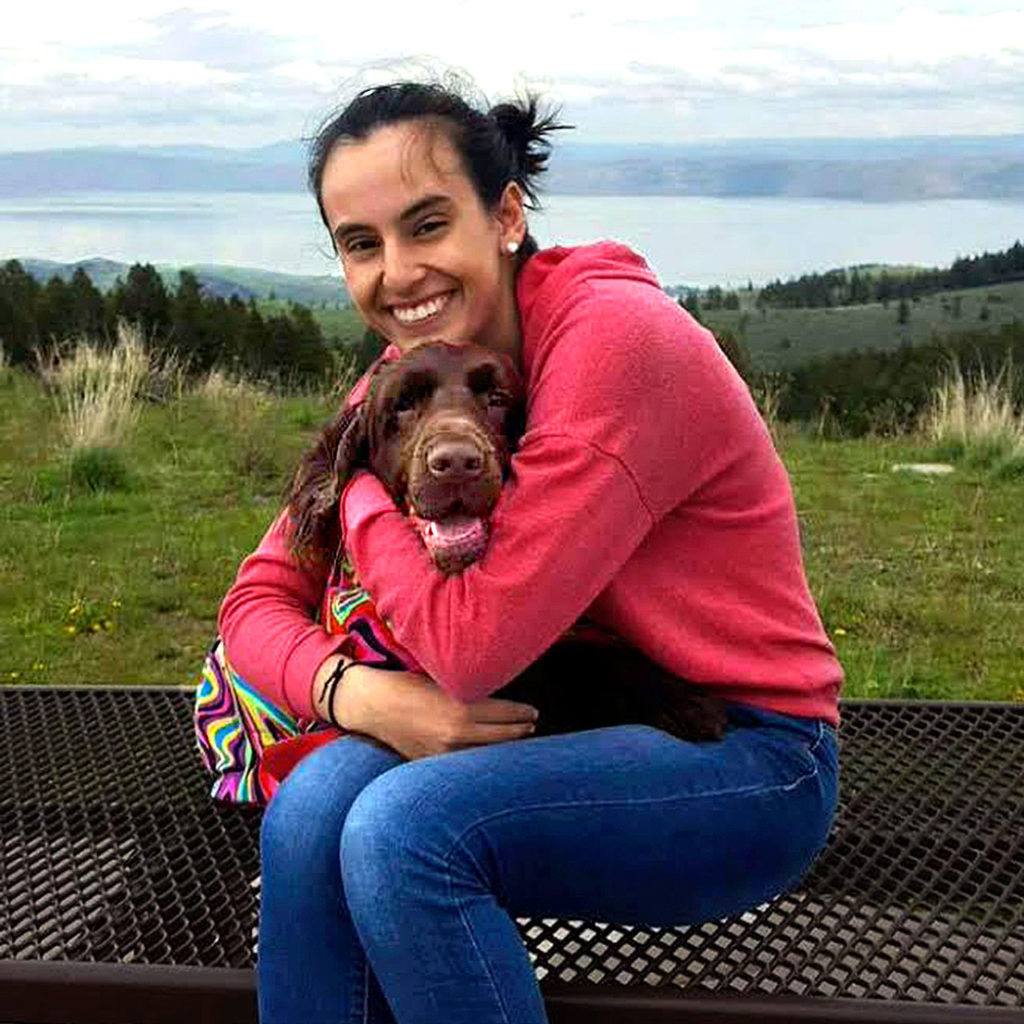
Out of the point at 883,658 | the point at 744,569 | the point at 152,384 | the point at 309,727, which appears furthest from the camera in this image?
the point at 152,384

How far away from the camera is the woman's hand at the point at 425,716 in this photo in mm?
2127

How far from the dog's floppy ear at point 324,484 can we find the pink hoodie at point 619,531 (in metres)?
0.10

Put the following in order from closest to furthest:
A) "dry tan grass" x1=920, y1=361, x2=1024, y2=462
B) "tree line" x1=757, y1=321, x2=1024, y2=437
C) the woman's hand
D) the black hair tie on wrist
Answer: the woman's hand, the black hair tie on wrist, "dry tan grass" x1=920, y1=361, x2=1024, y2=462, "tree line" x1=757, y1=321, x2=1024, y2=437

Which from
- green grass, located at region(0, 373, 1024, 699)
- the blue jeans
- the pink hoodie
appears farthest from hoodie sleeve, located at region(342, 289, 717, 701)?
green grass, located at region(0, 373, 1024, 699)

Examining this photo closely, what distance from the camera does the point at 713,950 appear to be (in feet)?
7.17

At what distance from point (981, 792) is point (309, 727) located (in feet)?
4.00

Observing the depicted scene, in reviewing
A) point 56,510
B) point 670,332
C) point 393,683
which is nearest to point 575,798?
point 393,683

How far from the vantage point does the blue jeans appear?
1888mm

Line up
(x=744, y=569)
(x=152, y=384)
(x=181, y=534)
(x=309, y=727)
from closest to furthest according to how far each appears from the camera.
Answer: (x=744, y=569) < (x=309, y=727) < (x=181, y=534) < (x=152, y=384)

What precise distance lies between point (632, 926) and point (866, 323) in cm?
1675

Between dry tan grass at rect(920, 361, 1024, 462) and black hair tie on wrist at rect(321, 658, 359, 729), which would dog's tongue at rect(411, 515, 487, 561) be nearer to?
black hair tie on wrist at rect(321, 658, 359, 729)

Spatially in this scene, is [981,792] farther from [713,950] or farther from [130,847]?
[130,847]

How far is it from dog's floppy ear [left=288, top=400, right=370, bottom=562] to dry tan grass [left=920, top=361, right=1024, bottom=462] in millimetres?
6064

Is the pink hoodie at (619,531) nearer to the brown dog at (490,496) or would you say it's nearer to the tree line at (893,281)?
the brown dog at (490,496)
